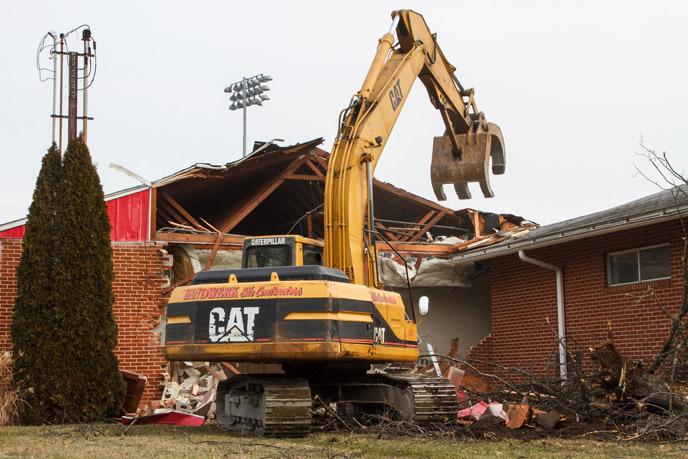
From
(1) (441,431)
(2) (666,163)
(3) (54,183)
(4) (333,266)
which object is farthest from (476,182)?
(3) (54,183)

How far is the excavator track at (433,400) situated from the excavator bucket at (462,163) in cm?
382

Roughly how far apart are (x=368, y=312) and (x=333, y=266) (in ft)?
3.12

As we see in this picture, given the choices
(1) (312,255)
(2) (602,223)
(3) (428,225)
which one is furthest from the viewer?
(3) (428,225)

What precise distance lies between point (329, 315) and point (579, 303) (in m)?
8.18

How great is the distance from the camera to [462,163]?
15.6m

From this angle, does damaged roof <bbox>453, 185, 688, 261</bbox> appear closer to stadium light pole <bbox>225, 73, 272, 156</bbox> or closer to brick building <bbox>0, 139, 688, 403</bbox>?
brick building <bbox>0, 139, 688, 403</bbox>

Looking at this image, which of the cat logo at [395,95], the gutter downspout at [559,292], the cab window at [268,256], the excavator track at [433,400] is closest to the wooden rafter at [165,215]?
the gutter downspout at [559,292]

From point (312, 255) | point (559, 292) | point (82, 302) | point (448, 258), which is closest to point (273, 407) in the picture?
point (312, 255)

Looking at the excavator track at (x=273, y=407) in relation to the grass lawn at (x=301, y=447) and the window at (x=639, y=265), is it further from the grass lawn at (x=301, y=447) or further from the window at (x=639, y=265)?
the window at (x=639, y=265)

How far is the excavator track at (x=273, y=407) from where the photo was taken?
11.5 meters

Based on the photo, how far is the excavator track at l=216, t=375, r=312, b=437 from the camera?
11.5 m

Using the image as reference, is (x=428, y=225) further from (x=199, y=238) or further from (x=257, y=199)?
(x=199, y=238)

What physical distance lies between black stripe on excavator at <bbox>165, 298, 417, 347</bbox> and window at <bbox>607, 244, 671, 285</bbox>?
619 cm

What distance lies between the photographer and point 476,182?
15.5 m
